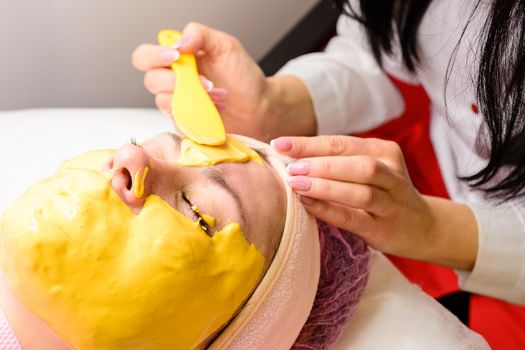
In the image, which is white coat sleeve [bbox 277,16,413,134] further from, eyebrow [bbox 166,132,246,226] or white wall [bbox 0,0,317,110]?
eyebrow [bbox 166,132,246,226]

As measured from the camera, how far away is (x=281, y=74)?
117 centimetres

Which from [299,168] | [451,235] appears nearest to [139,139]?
[299,168]

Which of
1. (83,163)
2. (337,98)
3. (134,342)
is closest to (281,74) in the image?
(337,98)

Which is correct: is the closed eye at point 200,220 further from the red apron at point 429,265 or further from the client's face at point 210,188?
the red apron at point 429,265

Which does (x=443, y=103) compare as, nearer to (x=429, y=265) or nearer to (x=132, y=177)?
(x=429, y=265)

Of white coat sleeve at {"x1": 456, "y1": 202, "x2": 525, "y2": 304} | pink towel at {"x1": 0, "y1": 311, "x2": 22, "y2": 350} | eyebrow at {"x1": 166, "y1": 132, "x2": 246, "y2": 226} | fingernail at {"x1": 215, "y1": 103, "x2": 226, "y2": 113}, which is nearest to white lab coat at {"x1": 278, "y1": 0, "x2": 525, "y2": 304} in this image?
white coat sleeve at {"x1": 456, "y1": 202, "x2": 525, "y2": 304}

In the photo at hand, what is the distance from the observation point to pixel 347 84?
119 centimetres

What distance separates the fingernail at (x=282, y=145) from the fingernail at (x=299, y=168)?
2 centimetres

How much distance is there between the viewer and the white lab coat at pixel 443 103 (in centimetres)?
95

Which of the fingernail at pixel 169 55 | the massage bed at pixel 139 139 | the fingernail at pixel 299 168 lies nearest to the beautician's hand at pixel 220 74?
the fingernail at pixel 169 55

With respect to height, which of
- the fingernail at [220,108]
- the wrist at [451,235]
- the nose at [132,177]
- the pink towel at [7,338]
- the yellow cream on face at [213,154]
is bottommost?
the wrist at [451,235]

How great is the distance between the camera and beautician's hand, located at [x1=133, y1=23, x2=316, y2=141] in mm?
908

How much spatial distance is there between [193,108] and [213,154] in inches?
4.3

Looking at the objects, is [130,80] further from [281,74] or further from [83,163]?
[83,163]
